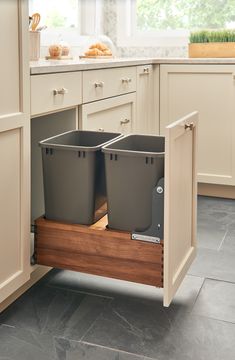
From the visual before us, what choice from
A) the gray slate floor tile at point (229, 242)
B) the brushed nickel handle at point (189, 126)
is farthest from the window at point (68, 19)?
the brushed nickel handle at point (189, 126)

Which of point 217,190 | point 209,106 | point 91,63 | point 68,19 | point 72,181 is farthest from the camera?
point 68,19

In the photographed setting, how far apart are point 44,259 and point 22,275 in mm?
96

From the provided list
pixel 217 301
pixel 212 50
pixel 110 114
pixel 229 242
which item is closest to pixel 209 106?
pixel 212 50

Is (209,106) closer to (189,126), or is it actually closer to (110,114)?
(110,114)

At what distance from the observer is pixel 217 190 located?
3.23m

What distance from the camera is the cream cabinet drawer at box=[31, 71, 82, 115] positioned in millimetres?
1719

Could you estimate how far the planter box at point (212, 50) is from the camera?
10.4 ft

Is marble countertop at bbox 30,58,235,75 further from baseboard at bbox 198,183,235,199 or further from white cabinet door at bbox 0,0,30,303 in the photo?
baseboard at bbox 198,183,235,199

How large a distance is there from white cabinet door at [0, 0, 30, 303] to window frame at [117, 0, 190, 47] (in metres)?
2.26

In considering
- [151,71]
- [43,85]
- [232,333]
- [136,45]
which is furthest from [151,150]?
[136,45]

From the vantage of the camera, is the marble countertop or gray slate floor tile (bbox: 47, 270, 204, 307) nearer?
the marble countertop

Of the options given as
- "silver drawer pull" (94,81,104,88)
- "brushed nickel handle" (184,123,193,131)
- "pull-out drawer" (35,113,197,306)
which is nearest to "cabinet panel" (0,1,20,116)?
"pull-out drawer" (35,113,197,306)

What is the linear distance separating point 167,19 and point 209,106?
1015 mm

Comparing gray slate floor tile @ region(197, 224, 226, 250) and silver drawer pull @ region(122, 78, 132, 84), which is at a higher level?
silver drawer pull @ region(122, 78, 132, 84)
